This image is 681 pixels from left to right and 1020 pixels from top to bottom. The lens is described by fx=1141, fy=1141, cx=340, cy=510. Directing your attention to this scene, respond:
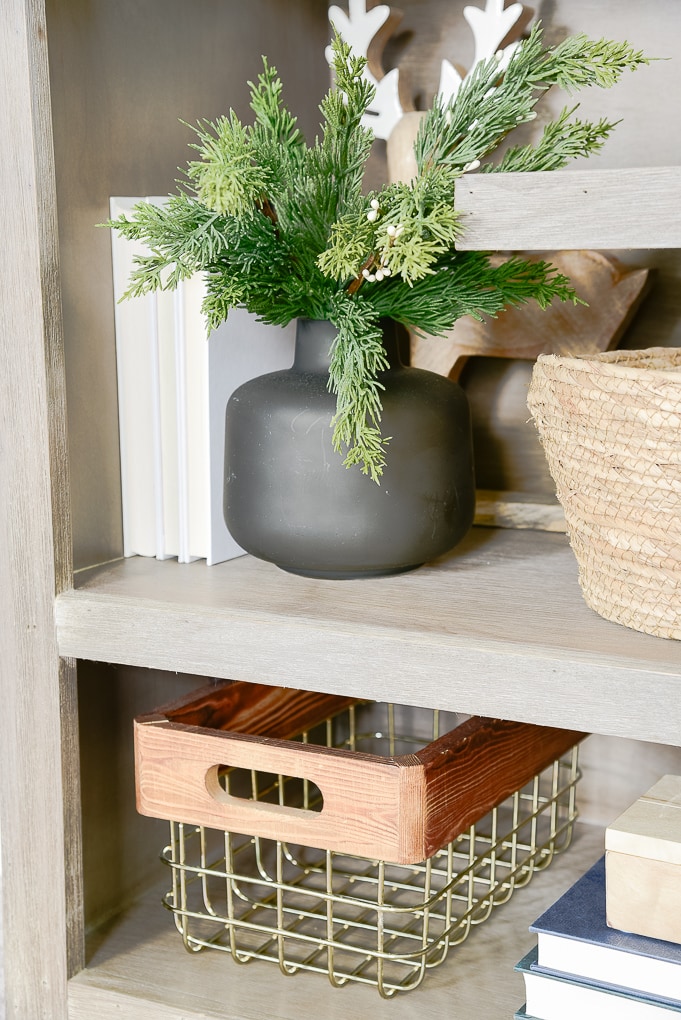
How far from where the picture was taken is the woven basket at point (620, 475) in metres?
0.69

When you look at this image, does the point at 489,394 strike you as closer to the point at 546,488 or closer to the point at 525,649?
the point at 546,488

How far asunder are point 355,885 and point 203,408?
0.48 meters

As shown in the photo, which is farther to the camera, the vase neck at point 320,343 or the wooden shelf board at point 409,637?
the vase neck at point 320,343

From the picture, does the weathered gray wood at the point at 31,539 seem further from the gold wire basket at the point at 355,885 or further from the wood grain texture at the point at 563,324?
the wood grain texture at the point at 563,324

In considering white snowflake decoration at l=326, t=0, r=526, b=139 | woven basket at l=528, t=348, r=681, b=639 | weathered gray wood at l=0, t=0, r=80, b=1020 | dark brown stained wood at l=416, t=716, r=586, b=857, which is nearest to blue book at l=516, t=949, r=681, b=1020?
dark brown stained wood at l=416, t=716, r=586, b=857

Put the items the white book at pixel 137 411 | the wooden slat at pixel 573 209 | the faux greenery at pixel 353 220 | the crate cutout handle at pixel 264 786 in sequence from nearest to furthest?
1. the wooden slat at pixel 573 209
2. the faux greenery at pixel 353 220
3. the white book at pixel 137 411
4. the crate cutout handle at pixel 264 786

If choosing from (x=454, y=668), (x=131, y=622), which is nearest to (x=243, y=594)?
(x=131, y=622)

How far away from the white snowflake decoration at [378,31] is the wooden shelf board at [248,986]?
0.75 metres

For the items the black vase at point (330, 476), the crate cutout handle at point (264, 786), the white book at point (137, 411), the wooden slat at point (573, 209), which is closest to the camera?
the wooden slat at point (573, 209)

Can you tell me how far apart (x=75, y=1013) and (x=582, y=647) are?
0.52 metres

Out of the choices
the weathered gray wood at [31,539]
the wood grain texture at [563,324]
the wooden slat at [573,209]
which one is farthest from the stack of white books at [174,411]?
the wooden slat at [573,209]

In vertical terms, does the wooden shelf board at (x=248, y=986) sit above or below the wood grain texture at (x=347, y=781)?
below

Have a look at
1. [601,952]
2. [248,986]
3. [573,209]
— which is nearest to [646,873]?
[601,952]

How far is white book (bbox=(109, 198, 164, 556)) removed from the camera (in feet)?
3.14
